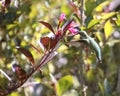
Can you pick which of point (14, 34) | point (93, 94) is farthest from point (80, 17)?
point (93, 94)

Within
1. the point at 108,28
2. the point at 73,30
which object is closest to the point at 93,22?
the point at 73,30

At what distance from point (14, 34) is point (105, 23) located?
41 cm

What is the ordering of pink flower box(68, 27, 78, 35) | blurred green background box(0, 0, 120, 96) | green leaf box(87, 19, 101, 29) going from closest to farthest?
pink flower box(68, 27, 78, 35), green leaf box(87, 19, 101, 29), blurred green background box(0, 0, 120, 96)

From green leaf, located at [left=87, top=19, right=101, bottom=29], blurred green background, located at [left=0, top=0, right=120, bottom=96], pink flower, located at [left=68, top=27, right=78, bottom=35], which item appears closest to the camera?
pink flower, located at [left=68, top=27, right=78, bottom=35]

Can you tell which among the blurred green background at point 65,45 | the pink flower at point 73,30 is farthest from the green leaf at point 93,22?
the pink flower at point 73,30

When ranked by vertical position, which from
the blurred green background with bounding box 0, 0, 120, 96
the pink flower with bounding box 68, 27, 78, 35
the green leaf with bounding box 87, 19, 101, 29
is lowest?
the blurred green background with bounding box 0, 0, 120, 96

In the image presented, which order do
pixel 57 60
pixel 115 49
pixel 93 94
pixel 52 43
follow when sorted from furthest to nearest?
pixel 115 49, pixel 57 60, pixel 93 94, pixel 52 43

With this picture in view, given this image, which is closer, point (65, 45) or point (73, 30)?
point (73, 30)

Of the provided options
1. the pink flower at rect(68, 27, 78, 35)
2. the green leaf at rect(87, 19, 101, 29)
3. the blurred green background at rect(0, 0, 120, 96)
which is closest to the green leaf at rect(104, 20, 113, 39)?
the blurred green background at rect(0, 0, 120, 96)

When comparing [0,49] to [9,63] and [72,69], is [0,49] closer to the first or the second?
[9,63]

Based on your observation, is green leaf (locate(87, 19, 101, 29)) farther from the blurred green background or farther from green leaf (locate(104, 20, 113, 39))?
green leaf (locate(104, 20, 113, 39))

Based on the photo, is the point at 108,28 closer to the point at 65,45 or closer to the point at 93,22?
the point at 65,45

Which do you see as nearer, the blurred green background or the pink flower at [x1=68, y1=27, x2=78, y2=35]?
the pink flower at [x1=68, y1=27, x2=78, y2=35]

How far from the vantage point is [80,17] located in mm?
1134
